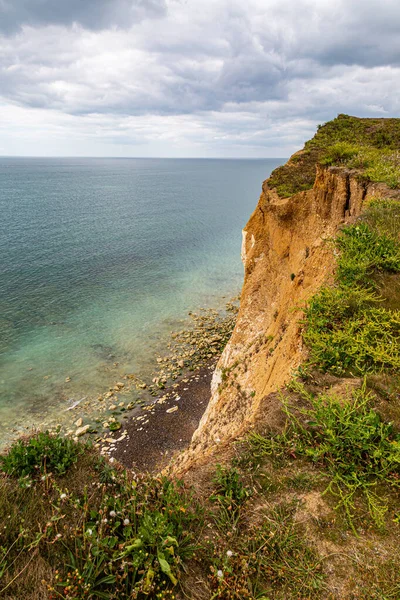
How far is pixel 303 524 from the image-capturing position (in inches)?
160

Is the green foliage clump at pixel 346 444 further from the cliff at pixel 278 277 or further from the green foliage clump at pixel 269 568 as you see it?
the green foliage clump at pixel 269 568

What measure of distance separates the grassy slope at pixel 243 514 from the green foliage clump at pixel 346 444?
0.07ft

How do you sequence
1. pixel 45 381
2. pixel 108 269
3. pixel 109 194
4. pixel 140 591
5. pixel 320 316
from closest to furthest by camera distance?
pixel 140 591
pixel 320 316
pixel 45 381
pixel 108 269
pixel 109 194

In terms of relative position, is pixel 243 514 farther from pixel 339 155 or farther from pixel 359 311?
pixel 339 155

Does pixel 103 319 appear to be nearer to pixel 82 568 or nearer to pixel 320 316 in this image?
pixel 320 316

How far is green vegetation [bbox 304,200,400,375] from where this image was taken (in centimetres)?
606

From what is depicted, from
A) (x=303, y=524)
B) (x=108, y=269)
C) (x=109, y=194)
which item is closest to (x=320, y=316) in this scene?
(x=303, y=524)

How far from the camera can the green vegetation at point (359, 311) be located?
606 cm

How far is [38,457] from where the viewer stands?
4520 mm

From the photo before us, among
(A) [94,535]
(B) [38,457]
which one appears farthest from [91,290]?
(A) [94,535]

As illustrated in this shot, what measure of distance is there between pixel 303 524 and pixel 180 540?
1.59 meters

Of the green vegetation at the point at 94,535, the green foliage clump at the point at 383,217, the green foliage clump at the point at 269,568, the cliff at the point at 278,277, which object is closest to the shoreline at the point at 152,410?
the cliff at the point at 278,277

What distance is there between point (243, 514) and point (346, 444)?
1.79 metres

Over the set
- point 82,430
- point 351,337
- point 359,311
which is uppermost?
point 359,311
